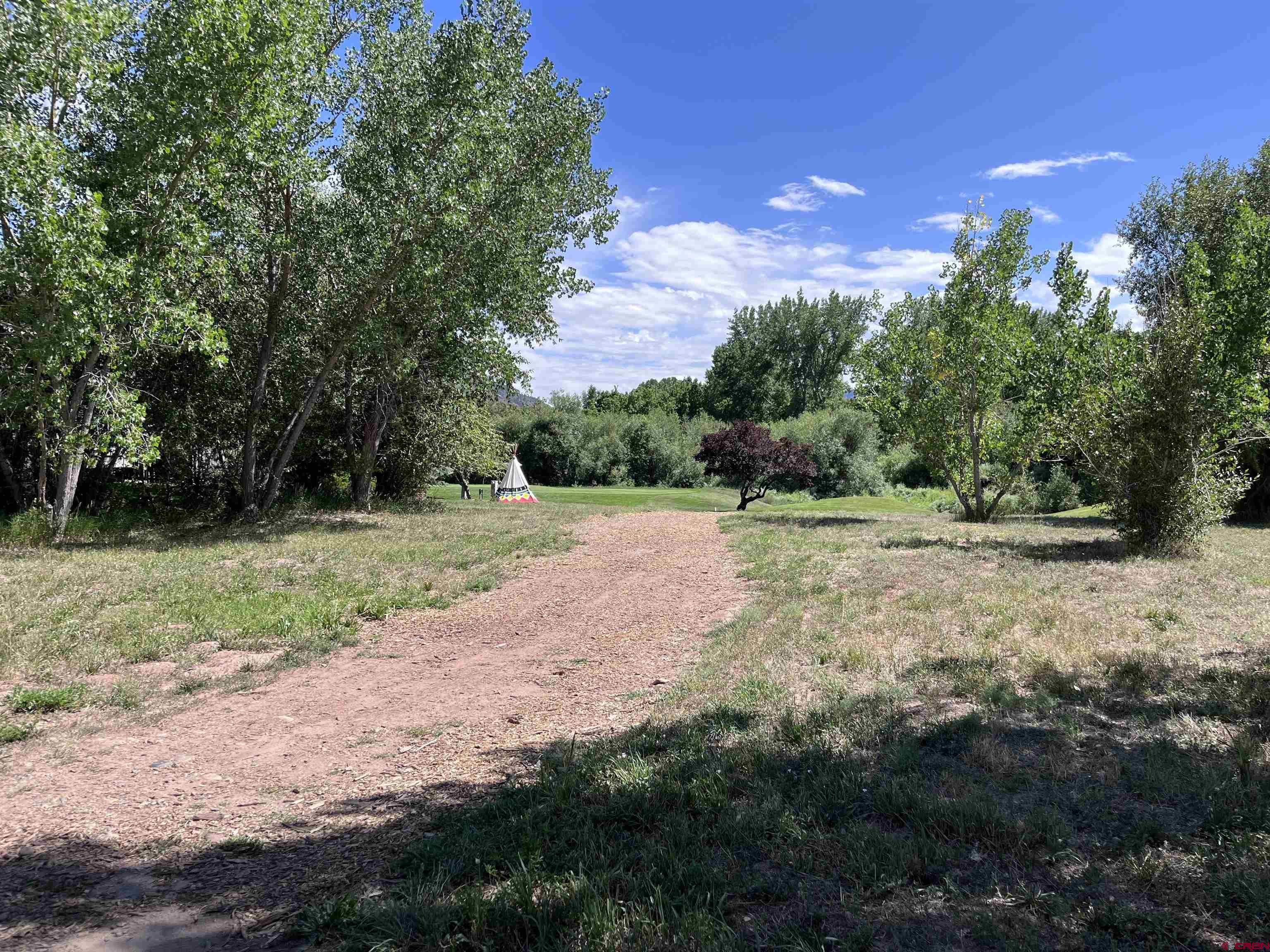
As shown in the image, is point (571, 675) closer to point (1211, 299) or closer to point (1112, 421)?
point (1112, 421)

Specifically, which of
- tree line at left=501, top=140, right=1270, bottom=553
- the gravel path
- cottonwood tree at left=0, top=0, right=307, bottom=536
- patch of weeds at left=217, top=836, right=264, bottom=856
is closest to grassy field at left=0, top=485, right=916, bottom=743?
the gravel path

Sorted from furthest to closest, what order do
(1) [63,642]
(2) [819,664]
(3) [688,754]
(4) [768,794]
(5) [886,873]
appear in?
(1) [63,642], (2) [819,664], (3) [688,754], (4) [768,794], (5) [886,873]

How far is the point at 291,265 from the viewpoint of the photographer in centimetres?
1240

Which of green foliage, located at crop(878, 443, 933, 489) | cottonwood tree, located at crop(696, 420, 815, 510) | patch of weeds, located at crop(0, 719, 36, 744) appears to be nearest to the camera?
patch of weeds, located at crop(0, 719, 36, 744)

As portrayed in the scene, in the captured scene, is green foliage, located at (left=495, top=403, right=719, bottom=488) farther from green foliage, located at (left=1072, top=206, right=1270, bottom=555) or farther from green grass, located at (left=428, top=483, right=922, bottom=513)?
green foliage, located at (left=1072, top=206, right=1270, bottom=555)

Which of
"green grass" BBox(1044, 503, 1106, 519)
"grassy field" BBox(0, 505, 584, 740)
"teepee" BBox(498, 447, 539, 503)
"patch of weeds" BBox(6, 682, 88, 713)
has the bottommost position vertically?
"patch of weeds" BBox(6, 682, 88, 713)

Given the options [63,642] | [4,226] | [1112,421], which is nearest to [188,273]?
[4,226]

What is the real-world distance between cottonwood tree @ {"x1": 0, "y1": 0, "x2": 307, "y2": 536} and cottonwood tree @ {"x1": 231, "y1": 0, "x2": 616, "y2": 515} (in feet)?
7.38

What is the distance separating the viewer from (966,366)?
1480cm

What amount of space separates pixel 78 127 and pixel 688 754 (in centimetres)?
1218

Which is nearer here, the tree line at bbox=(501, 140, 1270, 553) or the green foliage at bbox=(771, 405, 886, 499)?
the tree line at bbox=(501, 140, 1270, 553)

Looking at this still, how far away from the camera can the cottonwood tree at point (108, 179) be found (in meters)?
8.38

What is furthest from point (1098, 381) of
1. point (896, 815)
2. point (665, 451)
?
point (665, 451)

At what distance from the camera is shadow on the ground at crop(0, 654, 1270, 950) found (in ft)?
7.44
